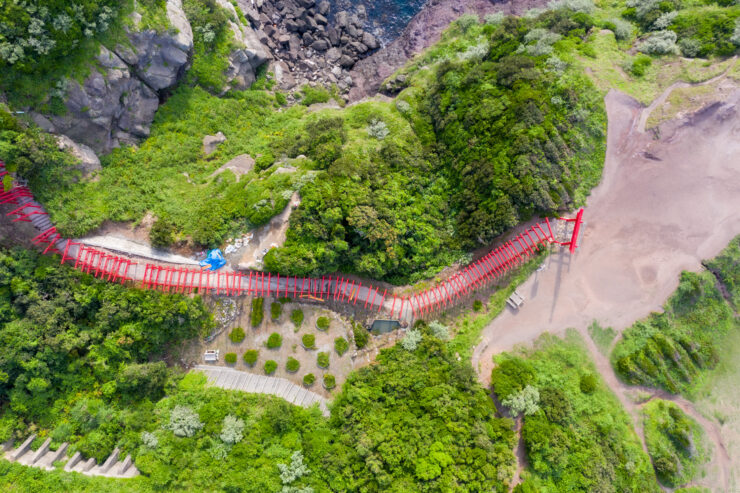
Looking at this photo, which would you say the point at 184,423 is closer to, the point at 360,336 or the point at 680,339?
the point at 360,336

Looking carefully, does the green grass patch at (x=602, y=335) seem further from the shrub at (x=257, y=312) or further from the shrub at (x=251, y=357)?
the shrub at (x=251, y=357)

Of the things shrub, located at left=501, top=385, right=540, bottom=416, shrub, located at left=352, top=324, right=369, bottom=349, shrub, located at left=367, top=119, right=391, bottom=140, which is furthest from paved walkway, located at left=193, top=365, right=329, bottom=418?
shrub, located at left=367, top=119, right=391, bottom=140

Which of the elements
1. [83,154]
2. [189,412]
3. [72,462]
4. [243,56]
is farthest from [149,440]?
[243,56]

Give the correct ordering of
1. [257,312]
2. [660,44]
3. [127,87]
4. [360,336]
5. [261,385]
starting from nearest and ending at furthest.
Answer: [261,385]
[257,312]
[360,336]
[127,87]
[660,44]

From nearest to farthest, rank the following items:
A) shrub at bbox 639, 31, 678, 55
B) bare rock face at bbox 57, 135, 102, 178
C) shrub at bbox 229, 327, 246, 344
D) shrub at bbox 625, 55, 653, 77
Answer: bare rock face at bbox 57, 135, 102, 178, shrub at bbox 229, 327, 246, 344, shrub at bbox 639, 31, 678, 55, shrub at bbox 625, 55, 653, 77

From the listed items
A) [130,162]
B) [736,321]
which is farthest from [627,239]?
[130,162]

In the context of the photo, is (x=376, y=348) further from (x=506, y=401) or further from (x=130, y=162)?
(x=130, y=162)

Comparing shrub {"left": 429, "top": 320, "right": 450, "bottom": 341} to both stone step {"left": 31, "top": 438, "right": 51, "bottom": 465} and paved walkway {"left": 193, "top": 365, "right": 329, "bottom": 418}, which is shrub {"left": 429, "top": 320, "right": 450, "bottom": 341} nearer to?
paved walkway {"left": 193, "top": 365, "right": 329, "bottom": 418}
